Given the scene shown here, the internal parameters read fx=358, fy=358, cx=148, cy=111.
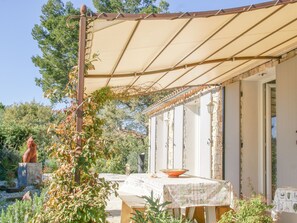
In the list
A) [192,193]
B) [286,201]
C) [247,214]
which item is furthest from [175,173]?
[286,201]

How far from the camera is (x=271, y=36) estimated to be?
5.17 meters

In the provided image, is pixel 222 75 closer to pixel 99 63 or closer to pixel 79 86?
pixel 99 63

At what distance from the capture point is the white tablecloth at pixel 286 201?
5.10 metres

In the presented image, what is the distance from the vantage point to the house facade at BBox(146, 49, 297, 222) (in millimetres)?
6309

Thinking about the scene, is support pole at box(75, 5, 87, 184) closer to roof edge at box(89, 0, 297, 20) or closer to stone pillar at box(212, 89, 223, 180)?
roof edge at box(89, 0, 297, 20)

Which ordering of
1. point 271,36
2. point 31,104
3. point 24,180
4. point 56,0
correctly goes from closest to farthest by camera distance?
1. point 271,36
2. point 24,180
3. point 56,0
4. point 31,104

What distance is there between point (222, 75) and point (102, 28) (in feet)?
15.4

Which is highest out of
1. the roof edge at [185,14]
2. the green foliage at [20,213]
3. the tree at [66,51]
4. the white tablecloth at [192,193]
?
the tree at [66,51]

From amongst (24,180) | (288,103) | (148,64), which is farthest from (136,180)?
(24,180)

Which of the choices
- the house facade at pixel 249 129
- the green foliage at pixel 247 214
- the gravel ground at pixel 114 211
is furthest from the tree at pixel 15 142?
the green foliage at pixel 247 214

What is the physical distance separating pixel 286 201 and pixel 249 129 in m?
3.27

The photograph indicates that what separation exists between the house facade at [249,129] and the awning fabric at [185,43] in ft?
1.77

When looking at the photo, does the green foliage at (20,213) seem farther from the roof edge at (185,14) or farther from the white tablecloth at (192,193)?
the roof edge at (185,14)

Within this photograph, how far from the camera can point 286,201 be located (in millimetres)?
5172
